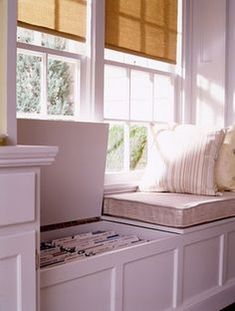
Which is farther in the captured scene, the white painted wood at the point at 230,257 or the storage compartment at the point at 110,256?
the white painted wood at the point at 230,257

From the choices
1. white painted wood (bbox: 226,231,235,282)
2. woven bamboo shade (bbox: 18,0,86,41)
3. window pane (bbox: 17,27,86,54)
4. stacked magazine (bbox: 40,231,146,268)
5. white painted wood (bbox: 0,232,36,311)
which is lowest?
white painted wood (bbox: 226,231,235,282)

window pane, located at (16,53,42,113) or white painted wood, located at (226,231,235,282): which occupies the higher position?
window pane, located at (16,53,42,113)

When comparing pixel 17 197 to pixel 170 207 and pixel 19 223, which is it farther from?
pixel 170 207

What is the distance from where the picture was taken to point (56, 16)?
8.05ft

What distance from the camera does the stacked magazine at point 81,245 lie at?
206 centimetres

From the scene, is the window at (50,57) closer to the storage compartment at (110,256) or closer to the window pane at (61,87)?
the window pane at (61,87)

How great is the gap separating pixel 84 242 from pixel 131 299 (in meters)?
0.41

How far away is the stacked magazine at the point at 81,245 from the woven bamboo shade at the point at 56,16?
115 centimetres

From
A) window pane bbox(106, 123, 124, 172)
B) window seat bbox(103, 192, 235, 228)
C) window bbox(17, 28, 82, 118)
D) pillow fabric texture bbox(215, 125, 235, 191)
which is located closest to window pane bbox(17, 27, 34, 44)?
window bbox(17, 28, 82, 118)

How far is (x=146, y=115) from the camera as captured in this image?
3.24 m

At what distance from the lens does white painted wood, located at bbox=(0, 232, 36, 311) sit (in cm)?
143

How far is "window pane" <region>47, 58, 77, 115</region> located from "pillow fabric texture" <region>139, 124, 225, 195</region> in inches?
27.5

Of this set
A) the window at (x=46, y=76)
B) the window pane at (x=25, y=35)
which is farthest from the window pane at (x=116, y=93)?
the window pane at (x=25, y=35)

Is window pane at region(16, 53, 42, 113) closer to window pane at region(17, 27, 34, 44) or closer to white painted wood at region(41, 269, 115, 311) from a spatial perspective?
window pane at region(17, 27, 34, 44)
